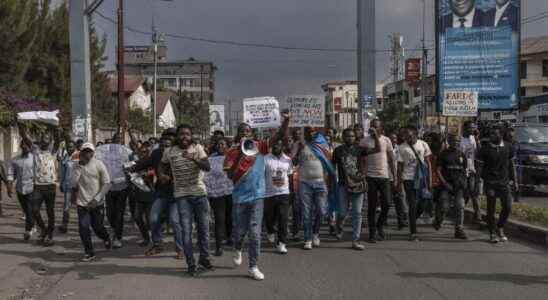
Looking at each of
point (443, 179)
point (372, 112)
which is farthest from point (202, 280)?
point (372, 112)

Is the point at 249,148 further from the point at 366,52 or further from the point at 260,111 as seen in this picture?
the point at 366,52

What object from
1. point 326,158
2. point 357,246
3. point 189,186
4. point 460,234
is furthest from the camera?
Result: point 460,234

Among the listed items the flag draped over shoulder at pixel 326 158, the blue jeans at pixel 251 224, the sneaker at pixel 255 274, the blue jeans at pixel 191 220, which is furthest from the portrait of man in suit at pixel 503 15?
the sneaker at pixel 255 274

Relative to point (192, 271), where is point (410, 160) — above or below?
above

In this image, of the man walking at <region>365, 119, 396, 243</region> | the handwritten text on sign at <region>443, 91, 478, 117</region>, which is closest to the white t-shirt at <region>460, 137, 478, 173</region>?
the man walking at <region>365, 119, 396, 243</region>

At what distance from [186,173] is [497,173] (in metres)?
4.84

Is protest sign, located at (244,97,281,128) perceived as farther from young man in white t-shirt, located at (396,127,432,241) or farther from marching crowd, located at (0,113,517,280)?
young man in white t-shirt, located at (396,127,432,241)

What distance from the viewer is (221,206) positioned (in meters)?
9.09

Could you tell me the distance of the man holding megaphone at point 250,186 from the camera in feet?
24.5

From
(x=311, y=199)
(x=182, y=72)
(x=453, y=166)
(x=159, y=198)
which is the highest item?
(x=182, y=72)

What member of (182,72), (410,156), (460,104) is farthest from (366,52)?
(182,72)

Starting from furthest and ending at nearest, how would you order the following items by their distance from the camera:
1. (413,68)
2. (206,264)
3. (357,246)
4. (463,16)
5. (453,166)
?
1. (413,68)
2. (463,16)
3. (453,166)
4. (357,246)
5. (206,264)

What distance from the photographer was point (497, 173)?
9523 mm

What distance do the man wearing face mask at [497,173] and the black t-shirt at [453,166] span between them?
0.56 metres
